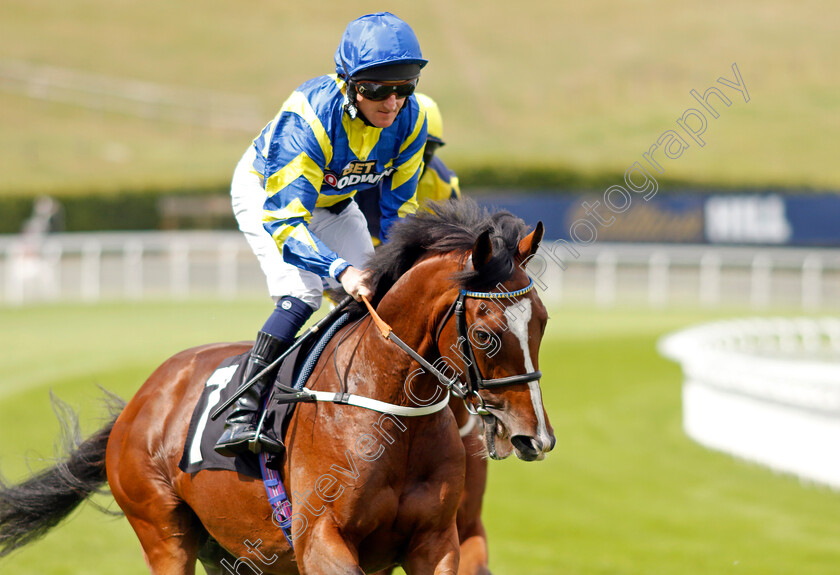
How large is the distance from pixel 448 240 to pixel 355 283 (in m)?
0.32

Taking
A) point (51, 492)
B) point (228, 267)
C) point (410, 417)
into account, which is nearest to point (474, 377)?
point (410, 417)

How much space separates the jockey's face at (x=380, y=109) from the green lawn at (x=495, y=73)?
1035 inches

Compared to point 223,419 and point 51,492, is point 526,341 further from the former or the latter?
point 51,492

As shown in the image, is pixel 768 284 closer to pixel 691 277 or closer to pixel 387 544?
pixel 691 277

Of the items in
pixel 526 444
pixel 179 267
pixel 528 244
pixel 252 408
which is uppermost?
pixel 528 244

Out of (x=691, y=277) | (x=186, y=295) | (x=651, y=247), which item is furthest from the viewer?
(x=651, y=247)

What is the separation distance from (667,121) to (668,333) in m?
23.6

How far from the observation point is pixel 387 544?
314cm

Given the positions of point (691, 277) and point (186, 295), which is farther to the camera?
point (691, 277)

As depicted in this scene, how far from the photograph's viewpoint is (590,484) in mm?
8047

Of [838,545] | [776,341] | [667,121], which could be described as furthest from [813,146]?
[838,545]

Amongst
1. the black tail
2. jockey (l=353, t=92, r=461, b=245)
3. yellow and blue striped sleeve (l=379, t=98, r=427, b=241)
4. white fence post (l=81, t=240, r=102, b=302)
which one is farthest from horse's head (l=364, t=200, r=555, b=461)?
white fence post (l=81, t=240, r=102, b=302)

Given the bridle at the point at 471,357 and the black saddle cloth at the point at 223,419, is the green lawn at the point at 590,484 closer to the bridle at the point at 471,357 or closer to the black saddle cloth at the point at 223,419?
the black saddle cloth at the point at 223,419

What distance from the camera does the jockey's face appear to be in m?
3.30
